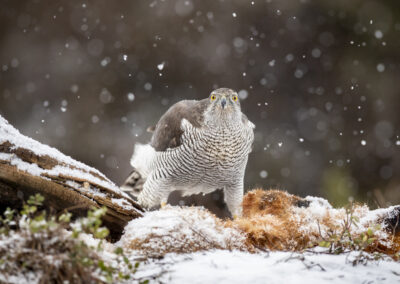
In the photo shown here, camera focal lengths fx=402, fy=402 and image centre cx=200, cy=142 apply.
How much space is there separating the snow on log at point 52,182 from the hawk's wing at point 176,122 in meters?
1.05

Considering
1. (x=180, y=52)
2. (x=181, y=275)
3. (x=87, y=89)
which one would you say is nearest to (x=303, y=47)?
(x=180, y=52)

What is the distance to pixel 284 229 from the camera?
191 cm

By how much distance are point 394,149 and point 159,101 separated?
3169mm

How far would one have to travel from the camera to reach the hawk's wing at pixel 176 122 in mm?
3109

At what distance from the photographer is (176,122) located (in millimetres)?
3234

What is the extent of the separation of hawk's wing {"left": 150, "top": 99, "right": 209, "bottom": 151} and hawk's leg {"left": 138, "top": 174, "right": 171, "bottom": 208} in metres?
0.27

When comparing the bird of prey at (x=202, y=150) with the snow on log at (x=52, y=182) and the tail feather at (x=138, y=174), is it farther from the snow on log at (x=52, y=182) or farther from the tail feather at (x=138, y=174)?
the snow on log at (x=52, y=182)

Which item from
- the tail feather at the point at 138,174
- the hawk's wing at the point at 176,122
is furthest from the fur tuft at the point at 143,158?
the hawk's wing at the point at 176,122

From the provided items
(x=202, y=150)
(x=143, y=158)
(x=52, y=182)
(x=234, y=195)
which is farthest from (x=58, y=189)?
(x=143, y=158)

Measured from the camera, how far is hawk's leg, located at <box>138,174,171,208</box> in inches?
126

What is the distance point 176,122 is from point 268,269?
6.36 feet

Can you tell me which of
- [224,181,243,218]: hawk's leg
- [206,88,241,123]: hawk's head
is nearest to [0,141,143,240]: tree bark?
[206,88,241,123]: hawk's head

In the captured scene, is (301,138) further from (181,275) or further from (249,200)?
(181,275)

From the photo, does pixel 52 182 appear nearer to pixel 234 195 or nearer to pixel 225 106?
pixel 225 106
